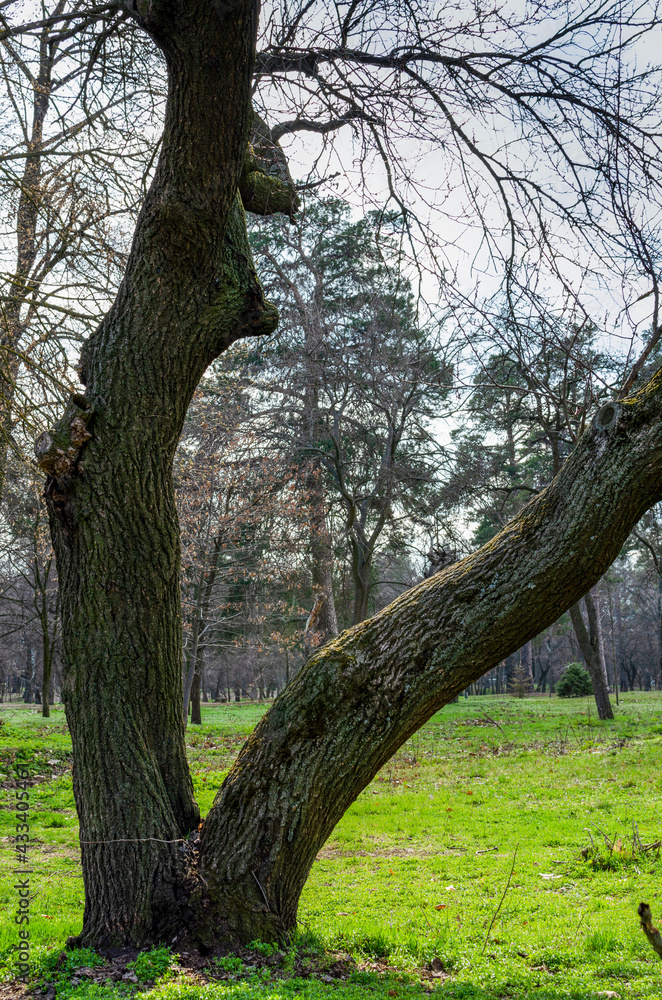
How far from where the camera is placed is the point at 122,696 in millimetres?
3627

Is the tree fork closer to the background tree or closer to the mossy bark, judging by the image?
the mossy bark

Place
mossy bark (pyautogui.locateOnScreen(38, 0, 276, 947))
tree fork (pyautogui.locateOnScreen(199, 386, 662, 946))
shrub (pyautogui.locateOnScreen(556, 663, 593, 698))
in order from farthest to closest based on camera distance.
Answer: shrub (pyautogui.locateOnScreen(556, 663, 593, 698)) → mossy bark (pyautogui.locateOnScreen(38, 0, 276, 947)) → tree fork (pyautogui.locateOnScreen(199, 386, 662, 946))

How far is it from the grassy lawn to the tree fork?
1.38 ft

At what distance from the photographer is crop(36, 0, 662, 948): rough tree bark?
3346 mm

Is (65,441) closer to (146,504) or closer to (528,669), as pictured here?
(146,504)

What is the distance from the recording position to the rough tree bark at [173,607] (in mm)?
3346

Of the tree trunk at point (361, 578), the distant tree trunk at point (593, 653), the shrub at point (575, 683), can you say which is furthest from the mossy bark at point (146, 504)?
the shrub at point (575, 683)

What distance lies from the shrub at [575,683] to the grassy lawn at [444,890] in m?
18.5

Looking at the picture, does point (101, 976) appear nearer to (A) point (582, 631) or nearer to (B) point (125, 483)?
(B) point (125, 483)

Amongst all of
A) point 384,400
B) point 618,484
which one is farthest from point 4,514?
point 618,484

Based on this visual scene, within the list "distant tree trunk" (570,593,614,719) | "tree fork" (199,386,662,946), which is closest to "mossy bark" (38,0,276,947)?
"tree fork" (199,386,662,946)

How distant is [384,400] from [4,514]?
12394mm

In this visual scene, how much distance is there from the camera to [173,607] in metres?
3.91

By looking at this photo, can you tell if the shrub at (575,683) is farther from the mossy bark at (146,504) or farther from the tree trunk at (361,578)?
the mossy bark at (146,504)
